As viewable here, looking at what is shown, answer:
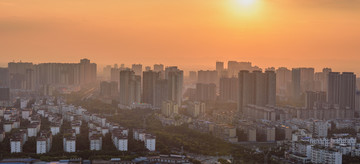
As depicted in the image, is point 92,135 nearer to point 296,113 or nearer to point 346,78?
point 296,113

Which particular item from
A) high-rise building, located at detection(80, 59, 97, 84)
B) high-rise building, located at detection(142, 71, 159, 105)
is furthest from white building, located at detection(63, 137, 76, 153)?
high-rise building, located at detection(80, 59, 97, 84)

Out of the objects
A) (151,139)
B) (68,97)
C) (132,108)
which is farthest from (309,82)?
(151,139)

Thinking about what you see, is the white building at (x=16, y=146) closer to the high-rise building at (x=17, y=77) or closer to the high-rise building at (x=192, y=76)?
the high-rise building at (x=17, y=77)

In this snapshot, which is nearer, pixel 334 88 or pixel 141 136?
pixel 141 136

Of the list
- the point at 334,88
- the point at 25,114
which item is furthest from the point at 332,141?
the point at 25,114

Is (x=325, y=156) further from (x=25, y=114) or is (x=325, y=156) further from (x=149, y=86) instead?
(x=149, y=86)

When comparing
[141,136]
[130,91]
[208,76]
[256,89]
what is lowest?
[141,136]

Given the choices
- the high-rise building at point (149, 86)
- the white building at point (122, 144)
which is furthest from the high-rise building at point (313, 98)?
the white building at point (122, 144)
